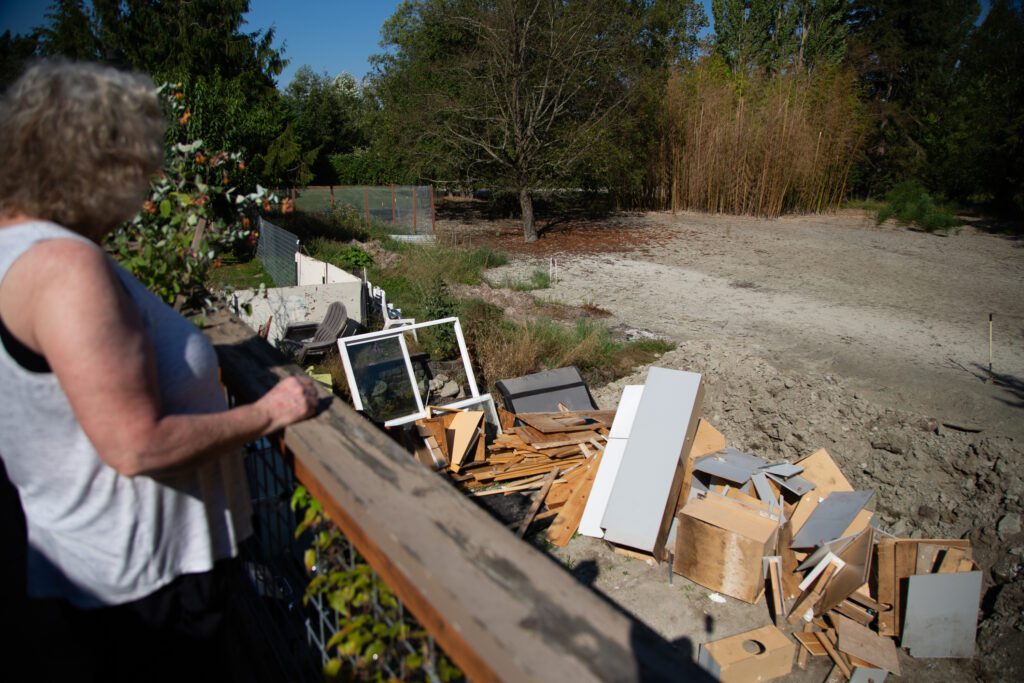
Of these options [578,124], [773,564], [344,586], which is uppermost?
[578,124]

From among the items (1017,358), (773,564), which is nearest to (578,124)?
(1017,358)

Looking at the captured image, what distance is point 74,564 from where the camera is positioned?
3.83 feet

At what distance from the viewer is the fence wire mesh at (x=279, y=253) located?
1169cm

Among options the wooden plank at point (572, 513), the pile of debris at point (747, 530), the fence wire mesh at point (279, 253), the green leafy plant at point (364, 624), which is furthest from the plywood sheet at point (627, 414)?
the fence wire mesh at point (279, 253)

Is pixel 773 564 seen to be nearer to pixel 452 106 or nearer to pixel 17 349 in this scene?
pixel 17 349

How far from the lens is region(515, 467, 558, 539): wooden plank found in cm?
457

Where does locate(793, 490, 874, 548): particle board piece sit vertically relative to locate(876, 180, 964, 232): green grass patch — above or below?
below

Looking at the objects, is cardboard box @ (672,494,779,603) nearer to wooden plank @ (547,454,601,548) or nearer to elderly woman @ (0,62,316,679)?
wooden plank @ (547,454,601,548)

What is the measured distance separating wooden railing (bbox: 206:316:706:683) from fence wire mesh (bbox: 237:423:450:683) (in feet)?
0.50

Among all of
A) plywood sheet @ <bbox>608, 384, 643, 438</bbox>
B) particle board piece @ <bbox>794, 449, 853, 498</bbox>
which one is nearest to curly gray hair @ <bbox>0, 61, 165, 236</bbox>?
plywood sheet @ <bbox>608, 384, 643, 438</bbox>

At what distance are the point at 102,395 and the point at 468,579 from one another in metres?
0.57

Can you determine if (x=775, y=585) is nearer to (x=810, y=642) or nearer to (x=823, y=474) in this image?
(x=810, y=642)

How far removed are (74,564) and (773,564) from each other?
12.1ft

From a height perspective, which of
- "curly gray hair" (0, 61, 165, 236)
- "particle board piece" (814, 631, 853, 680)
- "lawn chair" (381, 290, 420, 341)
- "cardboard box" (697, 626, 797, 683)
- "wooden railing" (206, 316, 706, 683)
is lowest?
"particle board piece" (814, 631, 853, 680)
